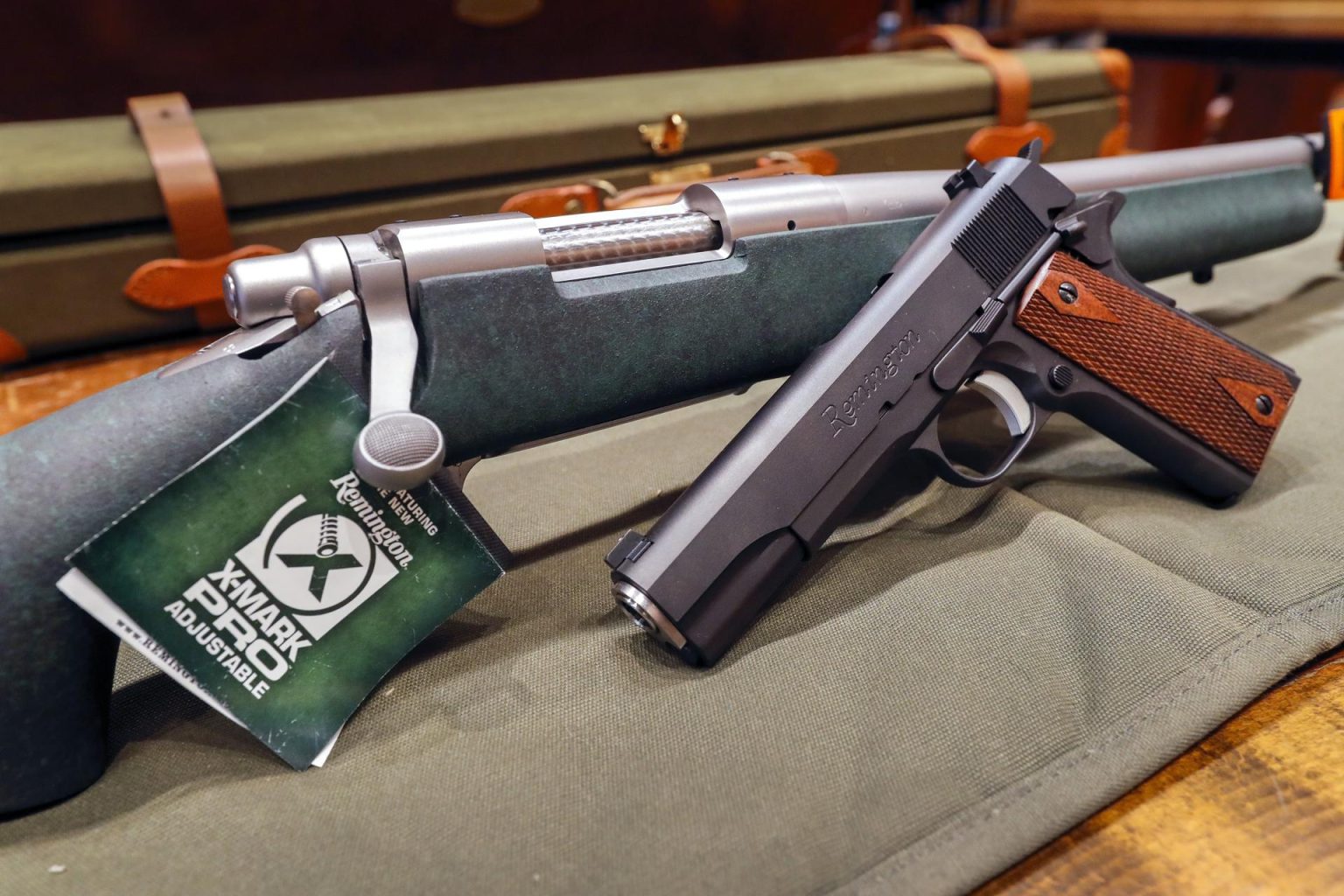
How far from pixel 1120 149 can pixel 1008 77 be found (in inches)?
12.7

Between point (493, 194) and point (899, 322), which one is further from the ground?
point (899, 322)

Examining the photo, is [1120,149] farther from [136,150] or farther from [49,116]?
[49,116]

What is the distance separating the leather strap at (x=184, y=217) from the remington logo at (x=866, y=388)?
754mm

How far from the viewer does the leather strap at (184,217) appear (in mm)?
994

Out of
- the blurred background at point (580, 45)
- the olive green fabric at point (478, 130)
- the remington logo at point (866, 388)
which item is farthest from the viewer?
the blurred background at point (580, 45)

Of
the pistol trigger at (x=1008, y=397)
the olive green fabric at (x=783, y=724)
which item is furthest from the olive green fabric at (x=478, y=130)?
the pistol trigger at (x=1008, y=397)

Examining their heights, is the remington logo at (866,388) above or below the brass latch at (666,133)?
above

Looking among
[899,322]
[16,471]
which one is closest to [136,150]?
[16,471]

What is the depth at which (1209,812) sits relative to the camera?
0.53m

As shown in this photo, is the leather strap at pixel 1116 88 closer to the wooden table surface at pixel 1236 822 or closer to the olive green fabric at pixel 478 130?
the olive green fabric at pixel 478 130

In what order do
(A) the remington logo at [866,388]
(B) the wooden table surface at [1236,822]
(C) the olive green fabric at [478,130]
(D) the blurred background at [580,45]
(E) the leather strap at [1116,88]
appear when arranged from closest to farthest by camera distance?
(B) the wooden table surface at [1236,822]
(A) the remington logo at [866,388]
(C) the olive green fabric at [478,130]
(D) the blurred background at [580,45]
(E) the leather strap at [1116,88]

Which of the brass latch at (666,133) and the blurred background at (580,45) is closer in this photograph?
the brass latch at (666,133)

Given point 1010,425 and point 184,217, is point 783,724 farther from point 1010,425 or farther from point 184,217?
point 184,217

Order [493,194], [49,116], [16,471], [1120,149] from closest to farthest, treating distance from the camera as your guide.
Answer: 1. [16,471]
2. [493,194]
3. [49,116]
4. [1120,149]
